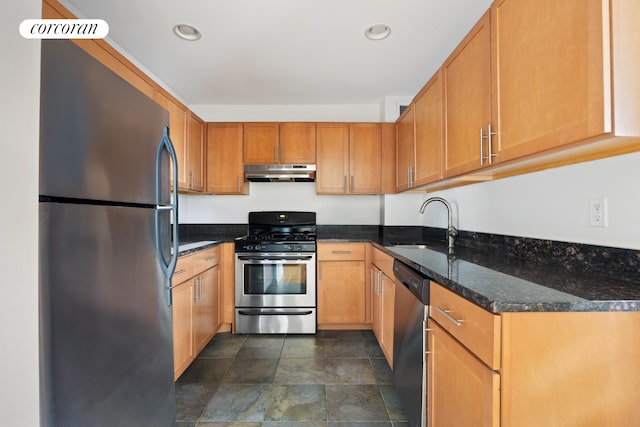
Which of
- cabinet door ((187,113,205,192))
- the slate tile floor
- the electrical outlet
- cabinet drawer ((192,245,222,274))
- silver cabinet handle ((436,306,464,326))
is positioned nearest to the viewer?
silver cabinet handle ((436,306,464,326))

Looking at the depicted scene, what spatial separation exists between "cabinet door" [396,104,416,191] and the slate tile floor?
→ 1.53 meters

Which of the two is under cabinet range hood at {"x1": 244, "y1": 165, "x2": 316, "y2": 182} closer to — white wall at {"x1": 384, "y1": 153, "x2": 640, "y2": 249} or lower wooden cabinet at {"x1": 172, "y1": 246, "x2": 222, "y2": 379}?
lower wooden cabinet at {"x1": 172, "y1": 246, "x2": 222, "y2": 379}

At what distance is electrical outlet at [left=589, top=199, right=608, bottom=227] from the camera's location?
1079mm

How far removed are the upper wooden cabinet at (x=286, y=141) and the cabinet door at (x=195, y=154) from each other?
489mm

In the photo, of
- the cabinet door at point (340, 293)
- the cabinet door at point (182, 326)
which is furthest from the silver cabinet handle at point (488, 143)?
the cabinet door at point (182, 326)

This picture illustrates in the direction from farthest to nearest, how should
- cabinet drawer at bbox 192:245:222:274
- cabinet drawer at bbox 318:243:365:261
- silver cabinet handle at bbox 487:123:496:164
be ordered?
cabinet drawer at bbox 318:243:365:261
cabinet drawer at bbox 192:245:222:274
silver cabinet handle at bbox 487:123:496:164

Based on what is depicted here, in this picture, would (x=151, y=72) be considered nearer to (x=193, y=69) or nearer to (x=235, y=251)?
(x=193, y=69)

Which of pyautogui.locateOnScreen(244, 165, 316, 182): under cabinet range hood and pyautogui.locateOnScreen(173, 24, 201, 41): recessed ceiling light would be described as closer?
pyautogui.locateOnScreen(173, 24, 201, 41): recessed ceiling light

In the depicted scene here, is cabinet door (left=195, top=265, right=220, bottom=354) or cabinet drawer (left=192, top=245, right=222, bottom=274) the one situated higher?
cabinet drawer (left=192, top=245, right=222, bottom=274)

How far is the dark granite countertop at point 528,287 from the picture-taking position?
30.1 inches

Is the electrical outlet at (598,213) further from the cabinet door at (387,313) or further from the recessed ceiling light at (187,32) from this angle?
the recessed ceiling light at (187,32)

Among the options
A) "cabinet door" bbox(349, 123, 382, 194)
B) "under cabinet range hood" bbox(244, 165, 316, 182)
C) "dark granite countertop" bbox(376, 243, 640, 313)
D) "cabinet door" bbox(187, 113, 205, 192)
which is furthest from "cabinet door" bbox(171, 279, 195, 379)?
"cabinet door" bbox(349, 123, 382, 194)

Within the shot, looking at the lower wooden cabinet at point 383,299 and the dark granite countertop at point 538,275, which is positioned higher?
the dark granite countertop at point 538,275

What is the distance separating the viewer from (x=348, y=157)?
301cm
